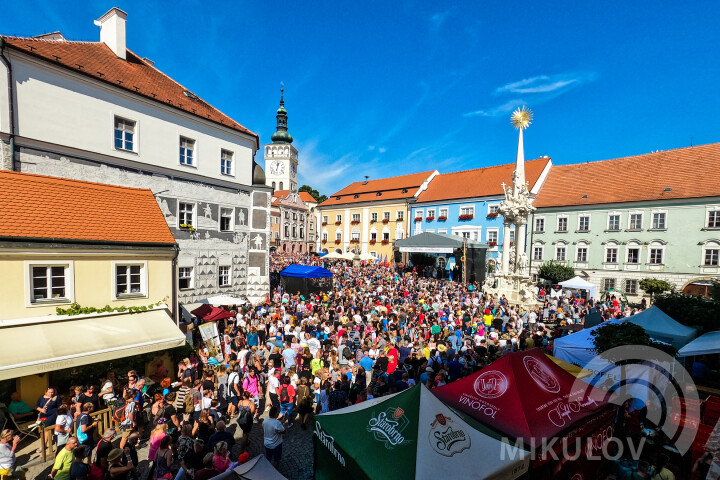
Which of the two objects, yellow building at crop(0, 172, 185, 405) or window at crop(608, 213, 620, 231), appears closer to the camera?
yellow building at crop(0, 172, 185, 405)

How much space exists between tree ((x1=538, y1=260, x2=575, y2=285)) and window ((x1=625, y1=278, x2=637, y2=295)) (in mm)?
4233

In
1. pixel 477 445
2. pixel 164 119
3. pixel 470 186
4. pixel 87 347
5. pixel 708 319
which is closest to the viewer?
pixel 477 445

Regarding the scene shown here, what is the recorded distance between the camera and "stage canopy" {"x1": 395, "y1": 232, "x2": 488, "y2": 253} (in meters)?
31.6

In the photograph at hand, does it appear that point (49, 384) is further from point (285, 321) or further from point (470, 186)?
point (470, 186)

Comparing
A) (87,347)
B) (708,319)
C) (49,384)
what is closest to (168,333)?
(87,347)

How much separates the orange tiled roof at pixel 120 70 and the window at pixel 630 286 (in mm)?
31985

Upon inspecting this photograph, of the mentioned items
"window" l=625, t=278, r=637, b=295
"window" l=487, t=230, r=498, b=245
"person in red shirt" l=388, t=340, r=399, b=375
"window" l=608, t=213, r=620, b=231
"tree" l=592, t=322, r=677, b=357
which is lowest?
"window" l=625, t=278, r=637, b=295

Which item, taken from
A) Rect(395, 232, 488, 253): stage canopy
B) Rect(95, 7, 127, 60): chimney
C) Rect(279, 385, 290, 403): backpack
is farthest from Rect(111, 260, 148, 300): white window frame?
Rect(395, 232, 488, 253): stage canopy

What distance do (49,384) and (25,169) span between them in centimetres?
885

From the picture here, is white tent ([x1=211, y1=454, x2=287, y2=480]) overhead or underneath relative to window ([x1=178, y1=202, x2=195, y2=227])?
underneath

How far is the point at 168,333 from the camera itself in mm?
9906

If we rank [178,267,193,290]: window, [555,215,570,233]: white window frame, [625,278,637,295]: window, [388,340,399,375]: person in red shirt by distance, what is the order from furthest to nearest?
1. [555,215,570,233]: white window frame
2. [625,278,637,295]: window
3. [178,267,193,290]: window
4. [388,340,399,375]: person in red shirt

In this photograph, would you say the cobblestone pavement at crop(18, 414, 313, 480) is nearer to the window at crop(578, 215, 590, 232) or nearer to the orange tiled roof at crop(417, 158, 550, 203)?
the window at crop(578, 215, 590, 232)

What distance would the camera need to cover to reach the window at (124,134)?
49.5 feet
